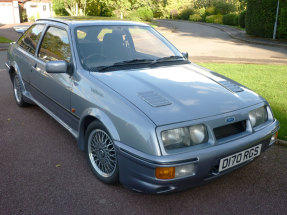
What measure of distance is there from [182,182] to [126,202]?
0.68 metres

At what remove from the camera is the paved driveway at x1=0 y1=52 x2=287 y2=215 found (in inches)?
A: 108

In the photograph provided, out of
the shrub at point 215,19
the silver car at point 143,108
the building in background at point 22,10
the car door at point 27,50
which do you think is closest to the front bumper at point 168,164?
the silver car at point 143,108

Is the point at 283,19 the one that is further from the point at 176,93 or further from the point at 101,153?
the point at 101,153

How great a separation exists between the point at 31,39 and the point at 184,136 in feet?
11.4

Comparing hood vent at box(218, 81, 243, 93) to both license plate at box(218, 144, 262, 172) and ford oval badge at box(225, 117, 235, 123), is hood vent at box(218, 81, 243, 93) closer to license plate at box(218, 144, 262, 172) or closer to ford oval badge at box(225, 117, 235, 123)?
ford oval badge at box(225, 117, 235, 123)

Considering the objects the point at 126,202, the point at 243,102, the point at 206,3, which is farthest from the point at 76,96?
the point at 206,3

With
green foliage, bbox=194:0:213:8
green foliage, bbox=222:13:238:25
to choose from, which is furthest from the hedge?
green foliage, bbox=194:0:213:8

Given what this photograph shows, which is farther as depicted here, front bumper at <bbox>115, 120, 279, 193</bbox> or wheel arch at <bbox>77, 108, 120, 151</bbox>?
wheel arch at <bbox>77, 108, 120, 151</bbox>

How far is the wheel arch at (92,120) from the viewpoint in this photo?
8.95 feet

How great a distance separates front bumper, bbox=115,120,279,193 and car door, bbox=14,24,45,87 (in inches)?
106

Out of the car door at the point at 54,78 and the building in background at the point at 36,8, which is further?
the building in background at the point at 36,8

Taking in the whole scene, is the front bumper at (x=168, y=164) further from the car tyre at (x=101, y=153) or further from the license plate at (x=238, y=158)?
the car tyre at (x=101, y=153)

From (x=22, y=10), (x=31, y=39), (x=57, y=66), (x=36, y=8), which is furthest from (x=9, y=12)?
(x=57, y=66)

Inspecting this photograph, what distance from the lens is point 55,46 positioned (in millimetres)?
3994
